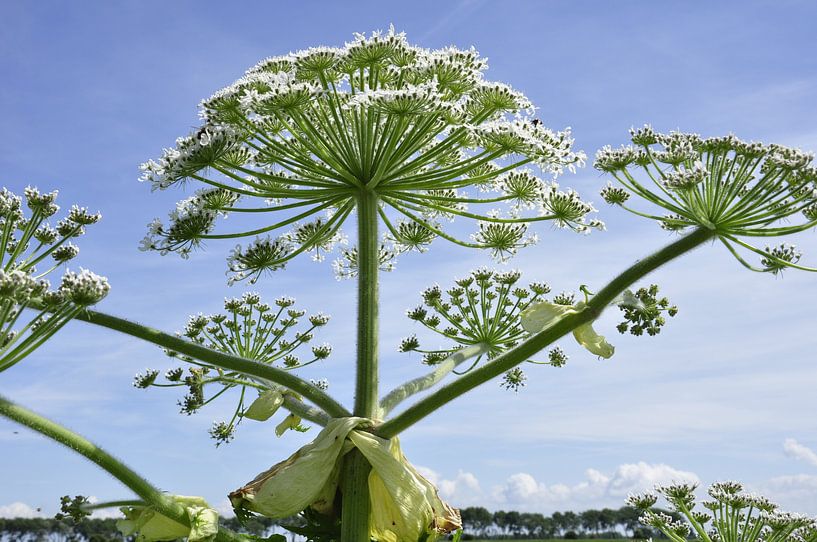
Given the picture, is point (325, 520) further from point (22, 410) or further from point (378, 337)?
point (22, 410)

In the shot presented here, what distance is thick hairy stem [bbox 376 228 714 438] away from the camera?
5273 mm

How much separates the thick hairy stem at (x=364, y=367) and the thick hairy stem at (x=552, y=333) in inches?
17.7

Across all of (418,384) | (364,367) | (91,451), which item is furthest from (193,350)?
(418,384)

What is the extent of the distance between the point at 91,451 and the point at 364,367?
2.15 meters

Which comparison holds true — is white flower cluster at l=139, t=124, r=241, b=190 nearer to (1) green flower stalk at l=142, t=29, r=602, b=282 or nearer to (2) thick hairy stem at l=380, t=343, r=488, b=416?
(1) green flower stalk at l=142, t=29, r=602, b=282

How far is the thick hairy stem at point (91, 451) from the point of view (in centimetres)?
466

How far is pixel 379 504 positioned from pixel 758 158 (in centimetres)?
383

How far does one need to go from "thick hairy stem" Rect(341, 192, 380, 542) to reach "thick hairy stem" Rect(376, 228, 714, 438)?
449 mm

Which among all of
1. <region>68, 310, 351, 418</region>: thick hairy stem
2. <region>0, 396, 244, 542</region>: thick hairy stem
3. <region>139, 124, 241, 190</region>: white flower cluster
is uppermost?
<region>139, 124, 241, 190</region>: white flower cluster

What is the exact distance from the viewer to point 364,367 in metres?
6.07

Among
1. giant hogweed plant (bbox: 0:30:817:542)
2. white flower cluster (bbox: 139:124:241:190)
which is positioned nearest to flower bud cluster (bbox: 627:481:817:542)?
giant hogweed plant (bbox: 0:30:817:542)

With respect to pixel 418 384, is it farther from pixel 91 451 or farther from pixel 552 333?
pixel 91 451

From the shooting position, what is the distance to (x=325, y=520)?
5.67 meters

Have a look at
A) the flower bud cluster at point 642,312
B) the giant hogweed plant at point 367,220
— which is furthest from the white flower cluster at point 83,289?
the flower bud cluster at point 642,312
